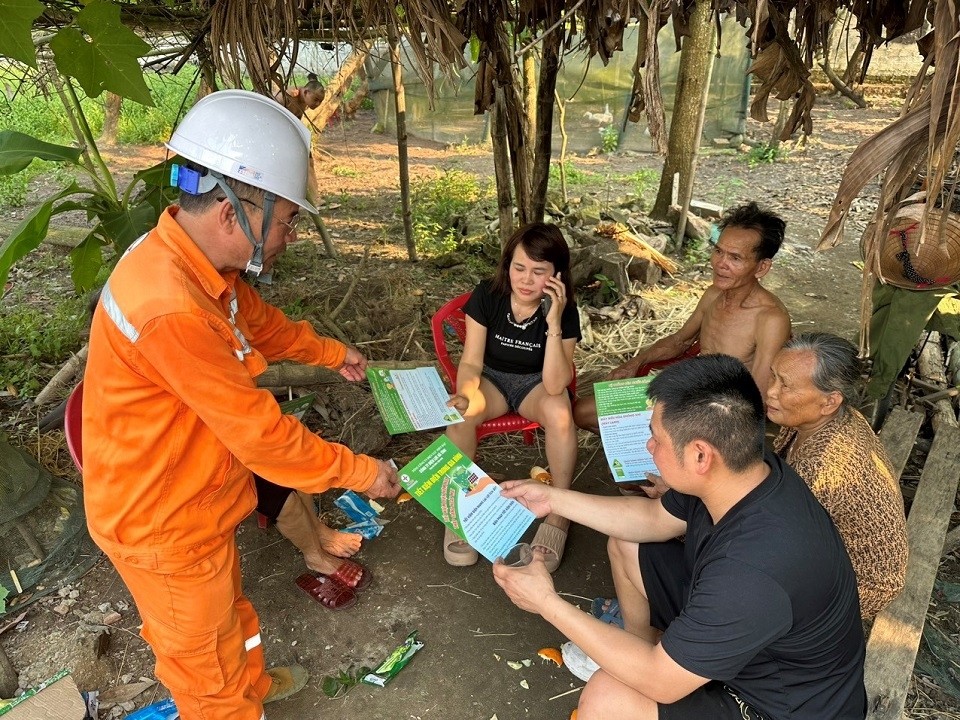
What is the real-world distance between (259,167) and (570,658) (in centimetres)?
216

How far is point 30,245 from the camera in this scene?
2.84 m

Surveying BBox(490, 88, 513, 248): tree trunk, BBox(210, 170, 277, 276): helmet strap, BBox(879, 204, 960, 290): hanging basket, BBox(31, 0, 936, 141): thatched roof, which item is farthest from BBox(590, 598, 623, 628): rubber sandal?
BBox(490, 88, 513, 248): tree trunk

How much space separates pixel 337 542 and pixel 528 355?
131 centimetres

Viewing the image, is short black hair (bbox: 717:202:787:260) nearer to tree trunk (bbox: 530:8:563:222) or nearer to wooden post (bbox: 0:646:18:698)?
tree trunk (bbox: 530:8:563:222)

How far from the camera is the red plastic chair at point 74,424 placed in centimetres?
220

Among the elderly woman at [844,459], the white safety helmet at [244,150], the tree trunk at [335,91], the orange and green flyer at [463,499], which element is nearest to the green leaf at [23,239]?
the white safety helmet at [244,150]

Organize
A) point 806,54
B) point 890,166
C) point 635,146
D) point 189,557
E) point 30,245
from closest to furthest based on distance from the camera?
1. point 890,166
2. point 189,557
3. point 30,245
4. point 806,54
5. point 635,146

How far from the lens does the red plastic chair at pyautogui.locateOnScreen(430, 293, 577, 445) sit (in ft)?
11.2

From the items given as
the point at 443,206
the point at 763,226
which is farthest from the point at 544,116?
the point at 443,206

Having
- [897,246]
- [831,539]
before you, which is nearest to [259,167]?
[831,539]

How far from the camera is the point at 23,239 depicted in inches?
109

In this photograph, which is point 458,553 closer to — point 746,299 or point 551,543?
point 551,543

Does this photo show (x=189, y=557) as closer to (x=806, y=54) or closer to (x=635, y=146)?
(x=806, y=54)

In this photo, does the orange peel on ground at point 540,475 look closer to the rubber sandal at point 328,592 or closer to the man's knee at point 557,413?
the man's knee at point 557,413
